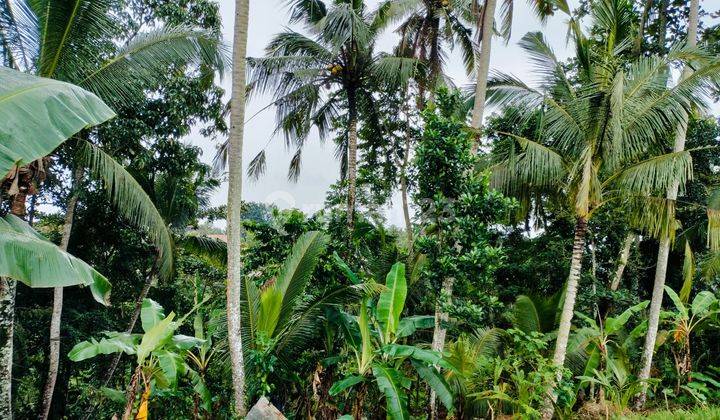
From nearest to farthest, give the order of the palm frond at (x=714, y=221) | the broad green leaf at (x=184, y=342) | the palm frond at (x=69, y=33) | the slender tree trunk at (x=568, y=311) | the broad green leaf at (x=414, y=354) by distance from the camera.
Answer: the broad green leaf at (x=414, y=354)
the broad green leaf at (x=184, y=342)
the palm frond at (x=69, y=33)
the slender tree trunk at (x=568, y=311)
the palm frond at (x=714, y=221)

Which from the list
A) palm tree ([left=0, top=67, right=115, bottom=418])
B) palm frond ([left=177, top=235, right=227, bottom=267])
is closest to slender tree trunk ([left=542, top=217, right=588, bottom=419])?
palm tree ([left=0, top=67, right=115, bottom=418])

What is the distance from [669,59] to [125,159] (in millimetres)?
10492

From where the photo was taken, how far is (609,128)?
23.3 feet

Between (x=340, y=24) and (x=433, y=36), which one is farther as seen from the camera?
(x=433, y=36)

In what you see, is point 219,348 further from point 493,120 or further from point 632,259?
point 632,259

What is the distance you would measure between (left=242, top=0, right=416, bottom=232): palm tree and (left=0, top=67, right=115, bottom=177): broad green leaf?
18.6 feet

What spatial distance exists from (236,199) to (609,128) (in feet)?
18.8

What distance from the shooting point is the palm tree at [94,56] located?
6.13 meters

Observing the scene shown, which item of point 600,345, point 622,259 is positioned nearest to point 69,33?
point 600,345

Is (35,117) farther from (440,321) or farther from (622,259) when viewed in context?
(622,259)

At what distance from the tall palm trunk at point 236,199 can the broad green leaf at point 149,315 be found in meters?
0.93

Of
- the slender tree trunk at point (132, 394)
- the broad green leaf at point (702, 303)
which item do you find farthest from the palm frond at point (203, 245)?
the broad green leaf at point (702, 303)

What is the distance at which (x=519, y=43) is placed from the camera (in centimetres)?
828

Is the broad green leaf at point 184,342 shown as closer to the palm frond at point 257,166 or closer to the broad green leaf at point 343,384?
the broad green leaf at point 343,384
